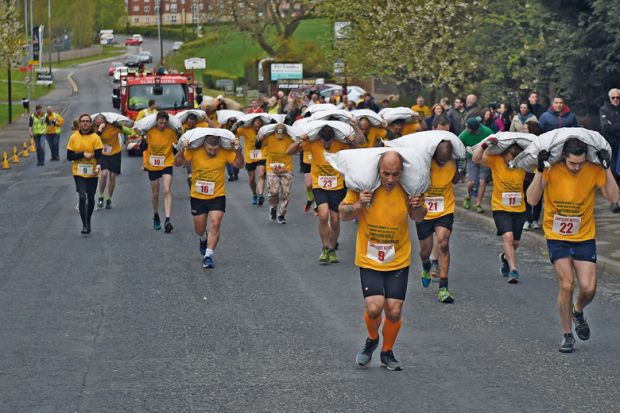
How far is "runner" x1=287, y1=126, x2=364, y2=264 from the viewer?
1656 centimetres

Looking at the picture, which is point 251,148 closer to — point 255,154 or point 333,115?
point 255,154

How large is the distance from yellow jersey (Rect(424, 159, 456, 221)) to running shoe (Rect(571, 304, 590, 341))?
2785mm

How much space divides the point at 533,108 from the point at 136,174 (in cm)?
1361

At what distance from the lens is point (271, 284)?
1479 centimetres

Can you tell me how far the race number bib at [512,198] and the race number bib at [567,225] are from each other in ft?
12.5

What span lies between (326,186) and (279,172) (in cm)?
425

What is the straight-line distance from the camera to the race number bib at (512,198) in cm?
1488

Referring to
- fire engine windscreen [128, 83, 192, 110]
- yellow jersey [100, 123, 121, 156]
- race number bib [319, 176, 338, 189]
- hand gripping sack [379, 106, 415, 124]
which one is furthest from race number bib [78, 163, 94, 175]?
fire engine windscreen [128, 83, 192, 110]

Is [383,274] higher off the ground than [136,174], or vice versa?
[383,274]

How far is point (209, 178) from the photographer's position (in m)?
16.3

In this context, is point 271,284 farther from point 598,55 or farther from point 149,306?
point 598,55

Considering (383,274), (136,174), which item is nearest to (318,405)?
(383,274)

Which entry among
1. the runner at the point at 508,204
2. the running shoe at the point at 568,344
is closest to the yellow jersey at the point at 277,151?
the runner at the point at 508,204

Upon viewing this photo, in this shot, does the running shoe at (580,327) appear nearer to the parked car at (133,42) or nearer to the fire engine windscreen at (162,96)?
the fire engine windscreen at (162,96)
